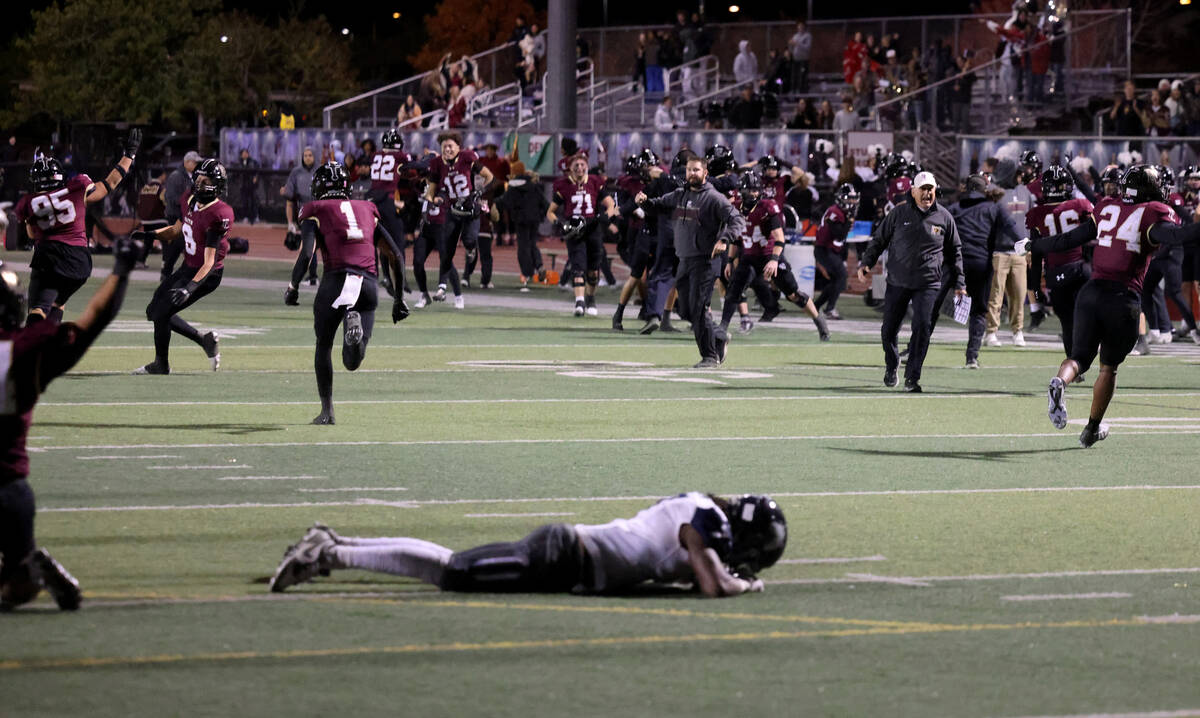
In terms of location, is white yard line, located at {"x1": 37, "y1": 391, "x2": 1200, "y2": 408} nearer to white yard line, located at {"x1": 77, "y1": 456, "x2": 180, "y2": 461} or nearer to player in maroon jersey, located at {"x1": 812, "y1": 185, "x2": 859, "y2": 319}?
white yard line, located at {"x1": 77, "y1": 456, "x2": 180, "y2": 461}

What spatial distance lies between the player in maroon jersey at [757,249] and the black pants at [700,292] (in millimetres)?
Result: 2074

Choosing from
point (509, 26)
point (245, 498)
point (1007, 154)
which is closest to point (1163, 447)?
point (245, 498)

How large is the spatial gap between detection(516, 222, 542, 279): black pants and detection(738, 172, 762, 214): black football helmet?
26.2 feet

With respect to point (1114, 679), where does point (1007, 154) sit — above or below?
above

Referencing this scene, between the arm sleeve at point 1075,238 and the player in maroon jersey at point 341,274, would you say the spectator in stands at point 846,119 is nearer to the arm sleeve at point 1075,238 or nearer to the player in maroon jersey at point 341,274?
the arm sleeve at point 1075,238

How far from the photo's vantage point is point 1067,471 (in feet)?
39.9

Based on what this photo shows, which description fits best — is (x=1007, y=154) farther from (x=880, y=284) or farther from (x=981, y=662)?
(x=981, y=662)

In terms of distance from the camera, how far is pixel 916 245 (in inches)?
652

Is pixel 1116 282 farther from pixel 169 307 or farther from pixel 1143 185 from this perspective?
pixel 169 307

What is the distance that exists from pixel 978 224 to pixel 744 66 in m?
23.4

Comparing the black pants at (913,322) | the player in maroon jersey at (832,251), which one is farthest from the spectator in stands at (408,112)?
the black pants at (913,322)

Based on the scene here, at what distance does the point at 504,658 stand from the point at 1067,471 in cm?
624

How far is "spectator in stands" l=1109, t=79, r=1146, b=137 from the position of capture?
30578 mm

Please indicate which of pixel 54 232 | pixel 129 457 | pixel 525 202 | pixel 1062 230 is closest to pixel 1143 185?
pixel 1062 230
